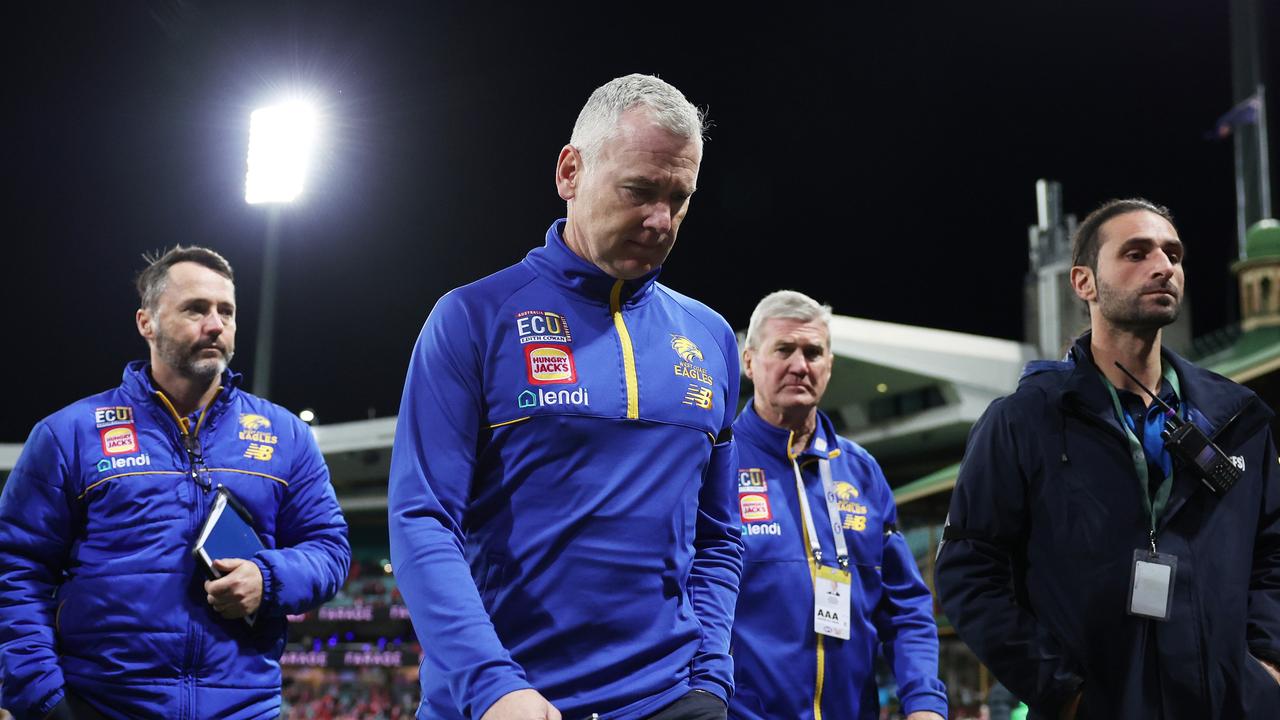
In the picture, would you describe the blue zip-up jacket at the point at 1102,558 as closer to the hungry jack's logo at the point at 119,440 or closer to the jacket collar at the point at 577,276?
the jacket collar at the point at 577,276

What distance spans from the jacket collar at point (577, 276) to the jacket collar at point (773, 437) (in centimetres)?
195

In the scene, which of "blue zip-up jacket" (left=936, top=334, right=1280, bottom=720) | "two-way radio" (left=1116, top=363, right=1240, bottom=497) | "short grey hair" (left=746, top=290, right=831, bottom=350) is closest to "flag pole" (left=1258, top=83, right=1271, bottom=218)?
"short grey hair" (left=746, top=290, right=831, bottom=350)

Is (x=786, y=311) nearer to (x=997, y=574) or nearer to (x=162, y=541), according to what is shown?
(x=997, y=574)

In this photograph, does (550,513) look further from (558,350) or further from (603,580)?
(558,350)

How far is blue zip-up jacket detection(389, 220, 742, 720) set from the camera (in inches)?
78.6

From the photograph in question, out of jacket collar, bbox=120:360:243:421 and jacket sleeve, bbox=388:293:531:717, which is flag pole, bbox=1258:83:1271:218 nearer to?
jacket collar, bbox=120:360:243:421

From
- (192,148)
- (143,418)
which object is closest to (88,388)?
(192,148)

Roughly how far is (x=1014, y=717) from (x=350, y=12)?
9.49 meters

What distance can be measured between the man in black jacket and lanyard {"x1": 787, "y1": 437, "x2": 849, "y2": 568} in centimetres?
92

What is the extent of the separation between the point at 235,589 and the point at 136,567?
0.33 meters

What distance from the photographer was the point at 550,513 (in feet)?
6.77

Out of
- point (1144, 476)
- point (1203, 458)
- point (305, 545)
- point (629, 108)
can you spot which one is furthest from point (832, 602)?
point (629, 108)

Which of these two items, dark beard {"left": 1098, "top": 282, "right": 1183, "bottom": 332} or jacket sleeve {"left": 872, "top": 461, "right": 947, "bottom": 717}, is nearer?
dark beard {"left": 1098, "top": 282, "right": 1183, "bottom": 332}

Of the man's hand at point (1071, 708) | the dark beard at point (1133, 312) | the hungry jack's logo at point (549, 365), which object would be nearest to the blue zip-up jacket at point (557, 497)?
the hungry jack's logo at point (549, 365)
